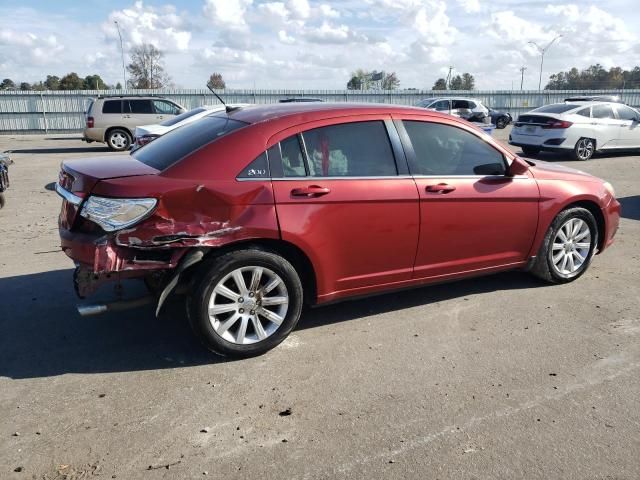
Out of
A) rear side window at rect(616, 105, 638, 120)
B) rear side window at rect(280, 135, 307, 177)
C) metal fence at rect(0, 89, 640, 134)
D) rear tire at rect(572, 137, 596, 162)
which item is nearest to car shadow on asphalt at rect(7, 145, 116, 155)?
metal fence at rect(0, 89, 640, 134)

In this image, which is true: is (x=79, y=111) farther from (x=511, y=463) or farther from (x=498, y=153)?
(x=511, y=463)

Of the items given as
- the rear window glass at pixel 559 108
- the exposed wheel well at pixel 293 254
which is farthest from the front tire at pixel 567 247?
the rear window glass at pixel 559 108

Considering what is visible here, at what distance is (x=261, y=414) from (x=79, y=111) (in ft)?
103

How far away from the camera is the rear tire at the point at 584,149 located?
595 inches

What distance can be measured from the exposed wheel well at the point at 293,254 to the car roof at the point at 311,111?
3.01ft

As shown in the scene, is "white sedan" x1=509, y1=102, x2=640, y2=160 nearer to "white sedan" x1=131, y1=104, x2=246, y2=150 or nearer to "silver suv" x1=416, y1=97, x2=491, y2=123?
"silver suv" x1=416, y1=97, x2=491, y2=123

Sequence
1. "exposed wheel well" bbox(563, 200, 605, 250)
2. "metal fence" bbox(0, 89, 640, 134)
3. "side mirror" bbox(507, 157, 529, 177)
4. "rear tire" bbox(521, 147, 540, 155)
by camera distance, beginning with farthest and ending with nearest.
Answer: "metal fence" bbox(0, 89, 640, 134) < "rear tire" bbox(521, 147, 540, 155) < "exposed wheel well" bbox(563, 200, 605, 250) < "side mirror" bbox(507, 157, 529, 177)

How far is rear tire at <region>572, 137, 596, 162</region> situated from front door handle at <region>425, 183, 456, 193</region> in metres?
12.3

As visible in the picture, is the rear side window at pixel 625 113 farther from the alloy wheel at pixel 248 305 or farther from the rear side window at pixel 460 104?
the alloy wheel at pixel 248 305

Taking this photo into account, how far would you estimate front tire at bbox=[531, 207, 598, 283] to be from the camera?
515 centimetres

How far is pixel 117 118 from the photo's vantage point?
18.8 meters

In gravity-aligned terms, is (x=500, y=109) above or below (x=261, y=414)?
above

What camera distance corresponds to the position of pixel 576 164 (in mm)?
14836

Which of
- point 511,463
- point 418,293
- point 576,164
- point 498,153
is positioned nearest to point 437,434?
point 511,463
